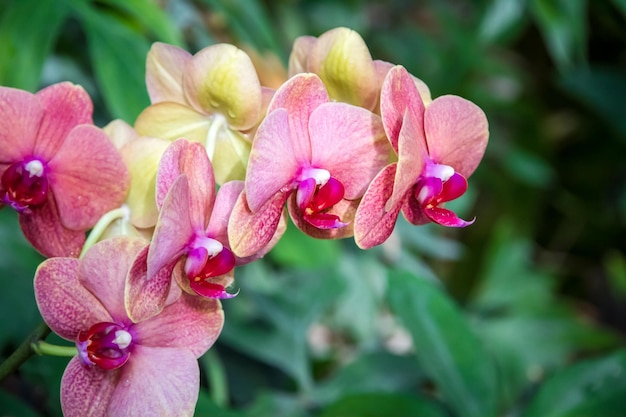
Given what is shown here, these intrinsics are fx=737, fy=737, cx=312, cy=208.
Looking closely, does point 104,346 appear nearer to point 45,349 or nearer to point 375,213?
point 45,349

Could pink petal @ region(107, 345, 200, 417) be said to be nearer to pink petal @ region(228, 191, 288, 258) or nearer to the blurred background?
pink petal @ region(228, 191, 288, 258)

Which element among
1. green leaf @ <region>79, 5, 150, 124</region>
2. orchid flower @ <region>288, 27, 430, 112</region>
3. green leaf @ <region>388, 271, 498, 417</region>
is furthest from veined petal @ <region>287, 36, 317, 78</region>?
green leaf @ <region>388, 271, 498, 417</region>

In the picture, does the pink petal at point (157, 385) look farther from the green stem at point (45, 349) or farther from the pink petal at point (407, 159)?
the pink petal at point (407, 159)

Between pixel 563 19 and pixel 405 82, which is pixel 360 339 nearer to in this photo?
pixel 563 19

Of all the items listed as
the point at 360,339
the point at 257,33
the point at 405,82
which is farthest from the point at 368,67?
the point at 360,339

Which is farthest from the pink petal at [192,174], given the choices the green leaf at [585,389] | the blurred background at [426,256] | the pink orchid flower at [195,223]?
the green leaf at [585,389]
